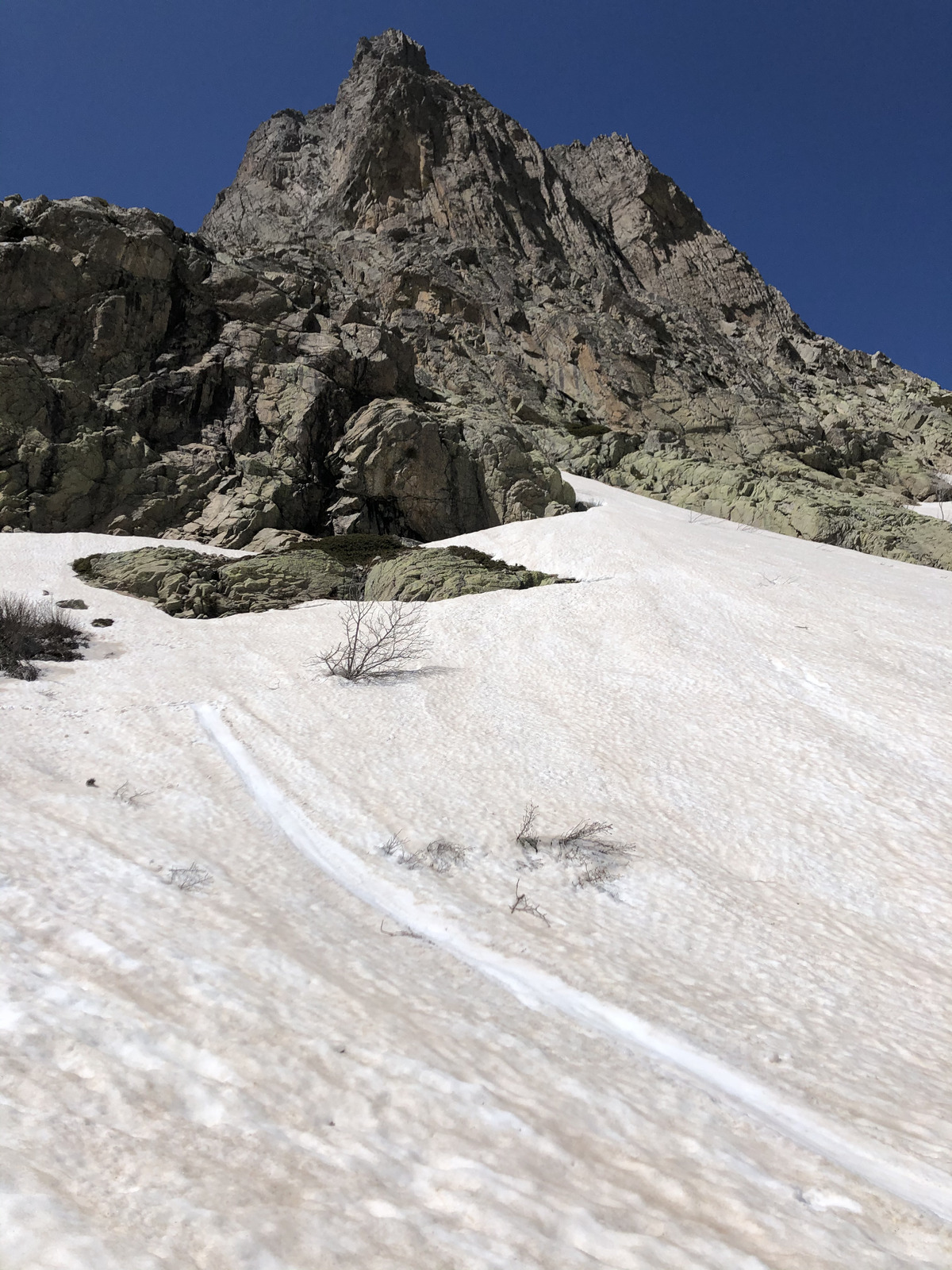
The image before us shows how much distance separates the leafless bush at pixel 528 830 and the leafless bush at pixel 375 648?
409cm

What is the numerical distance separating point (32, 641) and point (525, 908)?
28.9 ft

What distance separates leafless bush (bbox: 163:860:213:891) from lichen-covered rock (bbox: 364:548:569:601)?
1066 centimetres

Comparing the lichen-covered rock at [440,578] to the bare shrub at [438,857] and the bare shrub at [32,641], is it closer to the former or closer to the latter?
the bare shrub at [32,641]

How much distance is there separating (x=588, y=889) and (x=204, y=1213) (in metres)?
3.25

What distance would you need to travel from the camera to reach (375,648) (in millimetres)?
9109

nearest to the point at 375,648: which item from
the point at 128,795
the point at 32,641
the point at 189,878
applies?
the point at 128,795

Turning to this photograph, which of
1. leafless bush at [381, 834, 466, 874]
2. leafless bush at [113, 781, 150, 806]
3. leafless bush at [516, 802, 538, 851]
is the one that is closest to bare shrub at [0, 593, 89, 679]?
leafless bush at [113, 781, 150, 806]

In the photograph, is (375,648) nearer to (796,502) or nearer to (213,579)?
(213,579)

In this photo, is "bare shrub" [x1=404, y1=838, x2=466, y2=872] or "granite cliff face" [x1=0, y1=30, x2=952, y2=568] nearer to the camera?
"bare shrub" [x1=404, y1=838, x2=466, y2=872]

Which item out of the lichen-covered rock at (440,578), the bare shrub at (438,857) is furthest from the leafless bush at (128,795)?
the lichen-covered rock at (440,578)

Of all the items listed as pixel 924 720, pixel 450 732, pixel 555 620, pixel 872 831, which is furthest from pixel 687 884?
pixel 555 620

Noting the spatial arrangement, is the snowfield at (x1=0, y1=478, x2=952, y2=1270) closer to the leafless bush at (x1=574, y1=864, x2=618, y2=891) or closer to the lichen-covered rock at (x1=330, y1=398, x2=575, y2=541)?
the leafless bush at (x1=574, y1=864, x2=618, y2=891)

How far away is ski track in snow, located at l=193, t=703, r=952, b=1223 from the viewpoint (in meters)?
2.27

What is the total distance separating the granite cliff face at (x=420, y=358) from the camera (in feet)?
78.1
